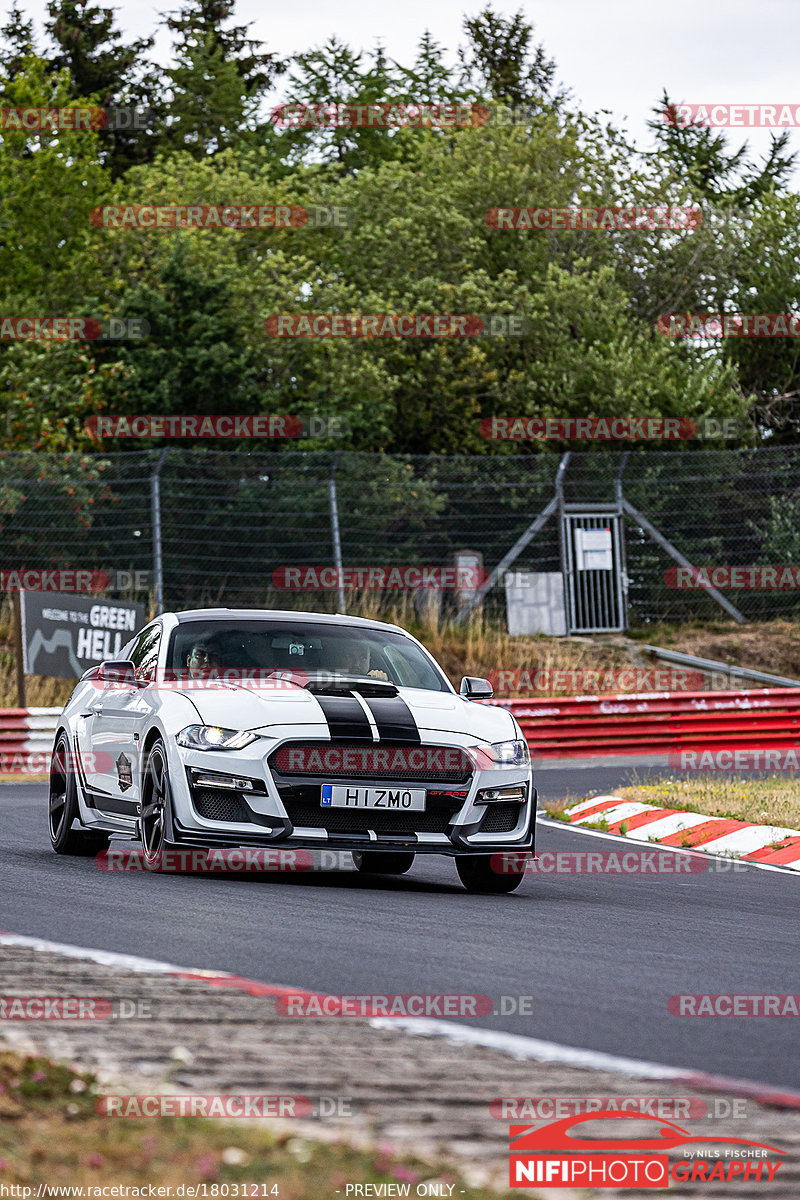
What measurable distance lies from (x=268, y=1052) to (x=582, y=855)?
24.1 feet

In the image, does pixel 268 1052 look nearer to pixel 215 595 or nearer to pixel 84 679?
pixel 84 679

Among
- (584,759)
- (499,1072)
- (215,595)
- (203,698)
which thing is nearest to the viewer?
(499,1072)

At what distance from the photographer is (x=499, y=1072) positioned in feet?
14.5

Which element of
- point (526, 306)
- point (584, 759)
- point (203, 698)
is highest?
point (526, 306)

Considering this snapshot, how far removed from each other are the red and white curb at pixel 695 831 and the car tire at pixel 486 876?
265 centimetres

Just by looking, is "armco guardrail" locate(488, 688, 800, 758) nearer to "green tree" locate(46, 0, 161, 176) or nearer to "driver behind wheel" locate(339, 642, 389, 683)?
"driver behind wheel" locate(339, 642, 389, 683)

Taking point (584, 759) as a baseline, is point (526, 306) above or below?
above

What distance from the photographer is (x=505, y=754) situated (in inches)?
364

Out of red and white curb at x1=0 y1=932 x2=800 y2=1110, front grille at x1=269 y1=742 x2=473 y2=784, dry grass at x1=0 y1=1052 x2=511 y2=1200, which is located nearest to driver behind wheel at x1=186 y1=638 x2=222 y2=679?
front grille at x1=269 y1=742 x2=473 y2=784

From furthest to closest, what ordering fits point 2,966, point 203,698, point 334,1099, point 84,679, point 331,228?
point 331,228 → point 84,679 → point 203,698 → point 2,966 → point 334,1099

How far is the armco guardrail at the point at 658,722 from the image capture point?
2105 cm

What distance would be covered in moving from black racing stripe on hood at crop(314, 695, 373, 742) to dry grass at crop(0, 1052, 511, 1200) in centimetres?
493

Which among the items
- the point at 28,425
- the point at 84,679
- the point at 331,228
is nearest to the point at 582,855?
the point at 84,679

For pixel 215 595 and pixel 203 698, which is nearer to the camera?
pixel 203 698
